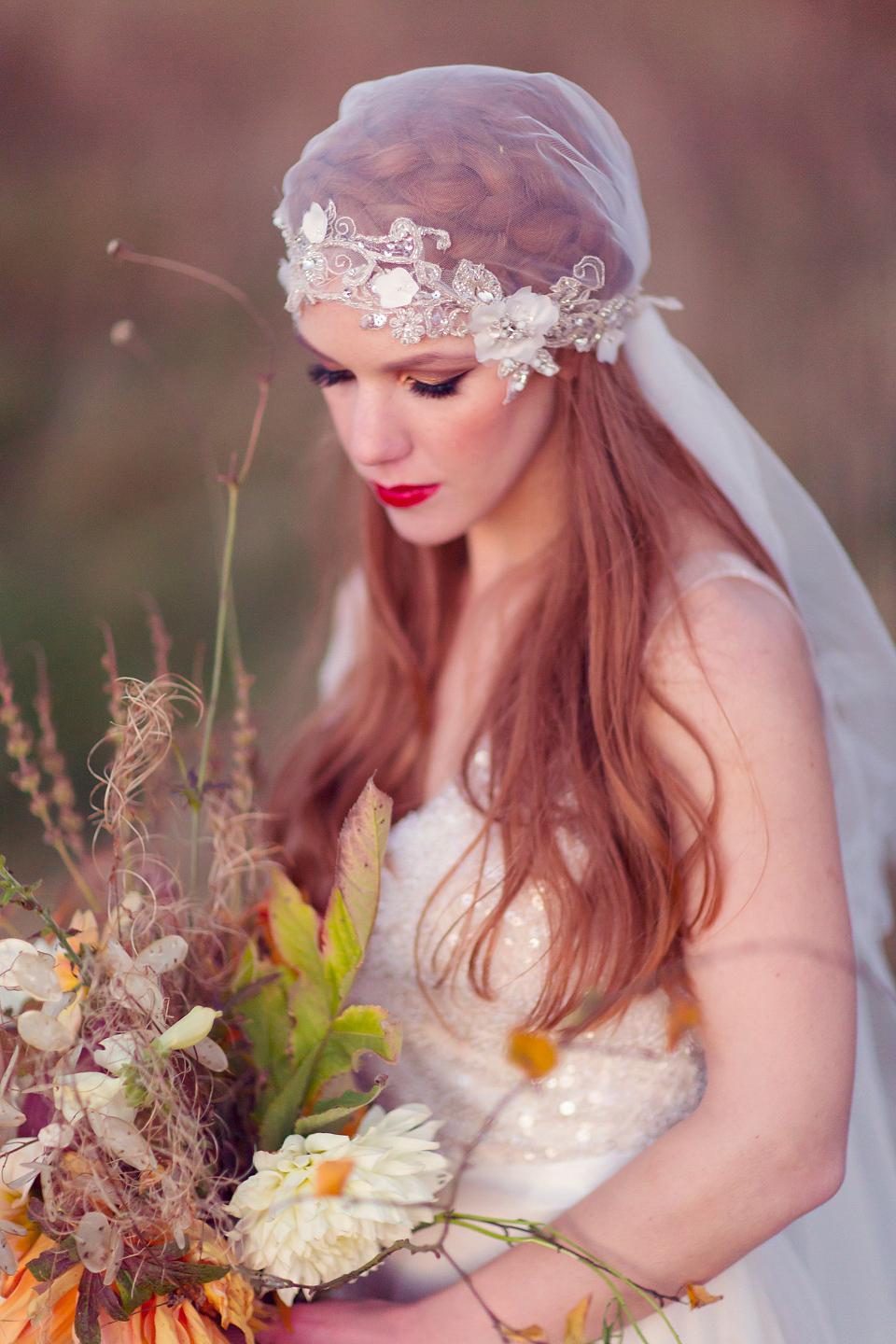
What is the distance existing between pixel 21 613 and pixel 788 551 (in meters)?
1.95

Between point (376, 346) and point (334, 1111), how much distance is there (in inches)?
25.9

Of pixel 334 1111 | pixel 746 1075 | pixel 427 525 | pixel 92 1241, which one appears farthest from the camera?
pixel 427 525

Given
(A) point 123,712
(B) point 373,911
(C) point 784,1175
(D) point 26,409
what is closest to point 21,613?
(D) point 26,409

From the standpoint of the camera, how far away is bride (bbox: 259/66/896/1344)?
0.79 metres

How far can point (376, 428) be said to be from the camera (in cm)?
91

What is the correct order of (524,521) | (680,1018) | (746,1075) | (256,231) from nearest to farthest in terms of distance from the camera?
(746,1075) → (680,1018) → (524,521) → (256,231)

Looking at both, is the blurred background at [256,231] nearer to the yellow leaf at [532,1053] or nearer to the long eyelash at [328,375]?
the long eyelash at [328,375]

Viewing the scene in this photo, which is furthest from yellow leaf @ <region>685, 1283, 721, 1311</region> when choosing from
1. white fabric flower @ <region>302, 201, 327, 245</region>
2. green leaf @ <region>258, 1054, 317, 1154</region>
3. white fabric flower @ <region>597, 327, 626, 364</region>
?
white fabric flower @ <region>302, 201, 327, 245</region>

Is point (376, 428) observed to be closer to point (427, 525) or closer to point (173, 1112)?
point (427, 525)

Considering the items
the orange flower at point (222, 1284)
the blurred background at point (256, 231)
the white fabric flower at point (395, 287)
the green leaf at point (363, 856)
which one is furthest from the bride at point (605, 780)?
the blurred background at point (256, 231)

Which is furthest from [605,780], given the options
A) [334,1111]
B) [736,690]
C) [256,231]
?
[256,231]

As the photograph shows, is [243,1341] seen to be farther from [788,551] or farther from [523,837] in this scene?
[788,551]

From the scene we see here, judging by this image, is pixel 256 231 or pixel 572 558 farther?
pixel 256 231

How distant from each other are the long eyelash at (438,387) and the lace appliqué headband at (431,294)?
0.04m
